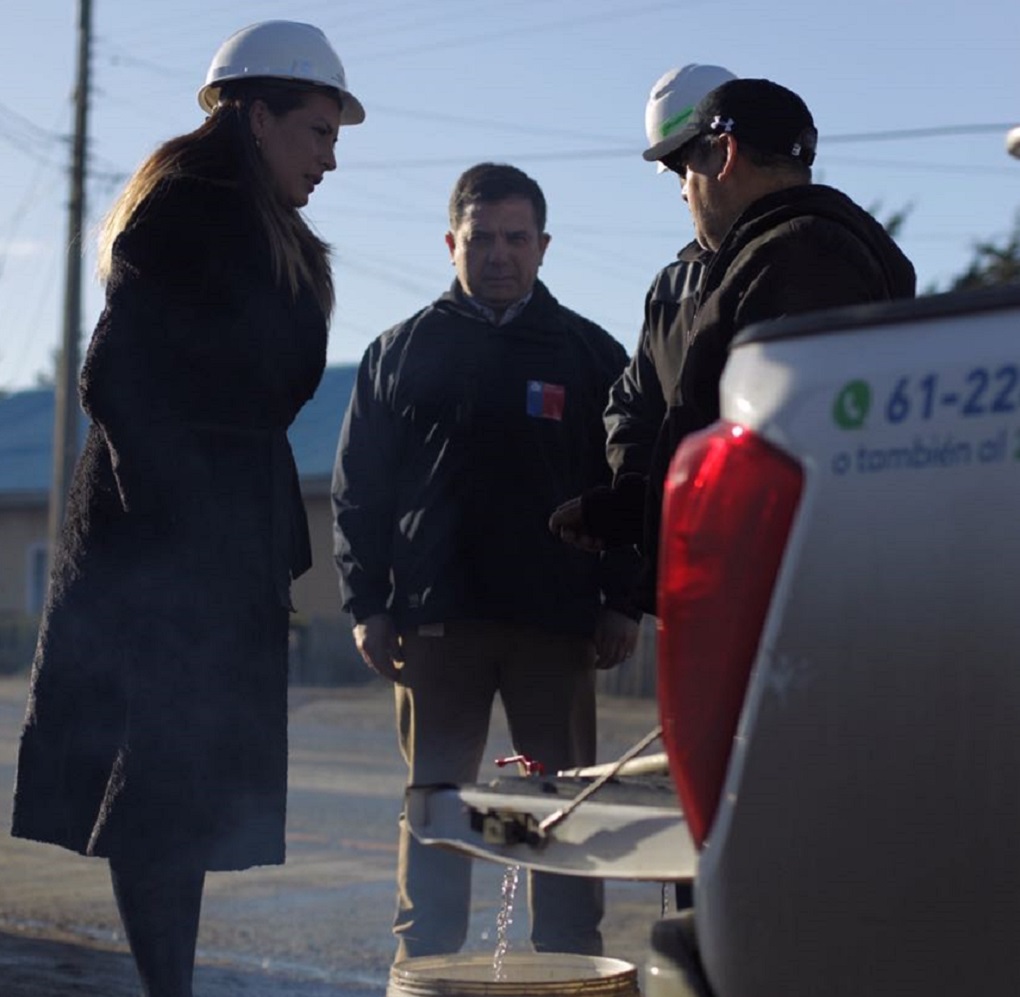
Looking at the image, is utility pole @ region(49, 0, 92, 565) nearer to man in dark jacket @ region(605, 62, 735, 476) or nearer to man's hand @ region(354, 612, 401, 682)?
man's hand @ region(354, 612, 401, 682)

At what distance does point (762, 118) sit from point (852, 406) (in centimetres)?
156

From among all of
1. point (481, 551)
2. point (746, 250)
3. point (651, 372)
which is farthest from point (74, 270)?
point (746, 250)

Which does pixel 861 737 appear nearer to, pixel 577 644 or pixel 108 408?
pixel 108 408

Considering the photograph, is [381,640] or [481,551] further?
[381,640]

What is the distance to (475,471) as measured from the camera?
17.6 ft

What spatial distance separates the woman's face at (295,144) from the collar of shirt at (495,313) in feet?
3.04

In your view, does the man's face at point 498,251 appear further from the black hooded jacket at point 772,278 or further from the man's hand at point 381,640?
the black hooded jacket at point 772,278

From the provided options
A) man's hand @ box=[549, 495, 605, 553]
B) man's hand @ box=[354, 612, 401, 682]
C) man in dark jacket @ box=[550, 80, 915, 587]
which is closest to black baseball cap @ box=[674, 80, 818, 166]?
man in dark jacket @ box=[550, 80, 915, 587]

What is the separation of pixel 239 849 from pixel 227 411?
89cm

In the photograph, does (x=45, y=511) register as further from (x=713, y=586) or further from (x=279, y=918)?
(x=713, y=586)

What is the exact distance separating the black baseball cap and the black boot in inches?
71.2

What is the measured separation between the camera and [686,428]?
3.48 m

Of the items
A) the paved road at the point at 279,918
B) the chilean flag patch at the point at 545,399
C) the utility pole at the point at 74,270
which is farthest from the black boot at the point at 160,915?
the utility pole at the point at 74,270

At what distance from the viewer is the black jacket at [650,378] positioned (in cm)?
426
